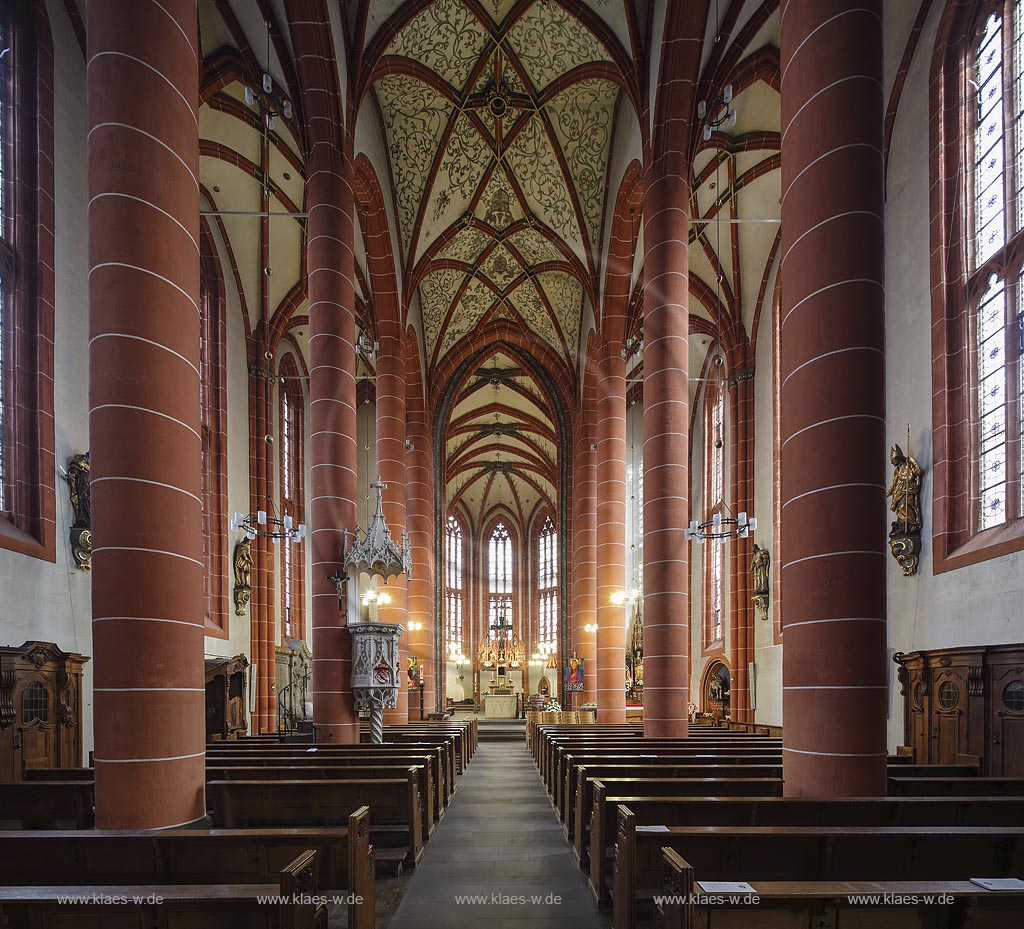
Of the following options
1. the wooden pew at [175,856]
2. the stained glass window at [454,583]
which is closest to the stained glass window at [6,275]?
the wooden pew at [175,856]

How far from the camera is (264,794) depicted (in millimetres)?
7336

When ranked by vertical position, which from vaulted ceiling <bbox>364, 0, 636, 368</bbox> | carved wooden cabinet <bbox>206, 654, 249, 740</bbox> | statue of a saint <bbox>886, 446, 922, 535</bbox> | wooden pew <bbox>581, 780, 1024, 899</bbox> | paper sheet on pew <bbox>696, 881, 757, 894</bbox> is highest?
vaulted ceiling <bbox>364, 0, 636, 368</bbox>

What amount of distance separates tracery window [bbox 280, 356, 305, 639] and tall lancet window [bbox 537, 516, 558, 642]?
892 inches

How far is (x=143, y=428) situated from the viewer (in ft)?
21.6

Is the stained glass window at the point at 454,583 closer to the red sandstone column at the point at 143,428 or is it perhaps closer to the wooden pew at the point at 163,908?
the red sandstone column at the point at 143,428

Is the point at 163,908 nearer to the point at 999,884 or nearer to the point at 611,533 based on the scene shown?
the point at 999,884

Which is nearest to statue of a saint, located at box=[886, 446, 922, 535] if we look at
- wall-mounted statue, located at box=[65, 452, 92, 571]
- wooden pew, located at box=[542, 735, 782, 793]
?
wooden pew, located at box=[542, 735, 782, 793]

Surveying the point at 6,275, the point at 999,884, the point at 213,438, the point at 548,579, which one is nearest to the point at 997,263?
the point at 999,884

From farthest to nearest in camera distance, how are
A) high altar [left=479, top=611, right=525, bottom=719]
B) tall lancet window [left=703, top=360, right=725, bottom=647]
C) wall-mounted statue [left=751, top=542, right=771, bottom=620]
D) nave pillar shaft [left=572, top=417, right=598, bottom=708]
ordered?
1. high altar [left=479, top=611, right=525, bottom=719]
2. nave pillar shaft [left=572, top=417, right=598, bottom=708]
3. tall lancet window [left=703, top=360, right=725, bottom=647]
4. wall-mounted statue [left=751, top=542, right=771, bottom=620]

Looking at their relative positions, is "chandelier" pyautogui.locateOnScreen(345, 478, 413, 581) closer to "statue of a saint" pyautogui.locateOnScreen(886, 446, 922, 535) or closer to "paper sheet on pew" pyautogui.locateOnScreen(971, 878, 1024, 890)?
"statue of a saint" pyautogui.locateOnScreen(886, 446, 922, 535)

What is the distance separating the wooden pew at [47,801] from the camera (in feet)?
24.2

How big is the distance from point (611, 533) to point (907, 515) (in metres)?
9.06

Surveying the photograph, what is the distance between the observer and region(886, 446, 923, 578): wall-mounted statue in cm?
1249

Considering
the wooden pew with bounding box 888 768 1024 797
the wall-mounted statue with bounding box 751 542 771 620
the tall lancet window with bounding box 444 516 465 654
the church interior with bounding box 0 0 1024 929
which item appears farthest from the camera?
the tall lancet window with bounding box 444 516 465 654
